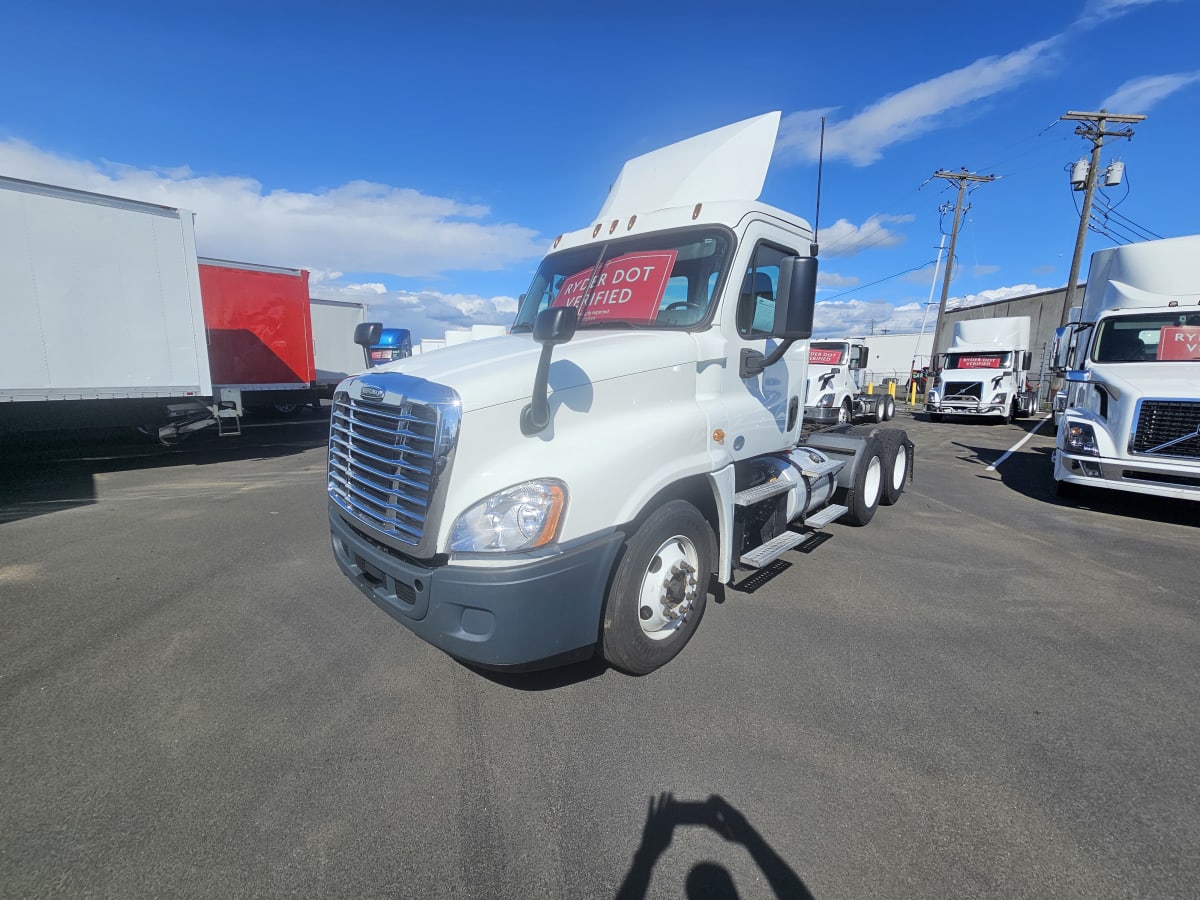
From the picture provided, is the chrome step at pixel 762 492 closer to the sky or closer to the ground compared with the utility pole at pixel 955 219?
closer to the ground

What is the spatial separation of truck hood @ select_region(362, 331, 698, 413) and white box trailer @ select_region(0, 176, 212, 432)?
7.74 metres

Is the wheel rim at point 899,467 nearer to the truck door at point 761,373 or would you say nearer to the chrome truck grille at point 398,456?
the truck door at point 761,373

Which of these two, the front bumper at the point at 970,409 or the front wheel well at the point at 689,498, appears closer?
the front wheel well at the point at 689,498

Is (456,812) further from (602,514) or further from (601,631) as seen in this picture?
(602,514)

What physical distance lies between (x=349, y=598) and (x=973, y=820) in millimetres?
3942

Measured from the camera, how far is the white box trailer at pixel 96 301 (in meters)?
7.20

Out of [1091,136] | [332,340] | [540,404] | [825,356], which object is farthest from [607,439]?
[1091,136]

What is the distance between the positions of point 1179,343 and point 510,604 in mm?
8559

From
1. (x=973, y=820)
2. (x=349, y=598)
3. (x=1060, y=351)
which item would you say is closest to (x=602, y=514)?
(x=973, y=820)

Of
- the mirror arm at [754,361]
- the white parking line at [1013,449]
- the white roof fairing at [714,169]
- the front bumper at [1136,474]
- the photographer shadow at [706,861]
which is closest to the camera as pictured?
the photographer shadow at [706,861]

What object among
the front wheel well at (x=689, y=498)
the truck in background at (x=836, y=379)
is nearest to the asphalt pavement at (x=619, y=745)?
the front wheel well at (x=689, y=498)

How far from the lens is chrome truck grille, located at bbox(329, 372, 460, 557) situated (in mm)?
2336

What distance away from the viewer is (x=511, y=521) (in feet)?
7.61

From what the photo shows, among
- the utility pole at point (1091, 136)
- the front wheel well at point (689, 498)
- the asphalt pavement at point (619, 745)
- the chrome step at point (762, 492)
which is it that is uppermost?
the utility pole at point (1091, 136)
